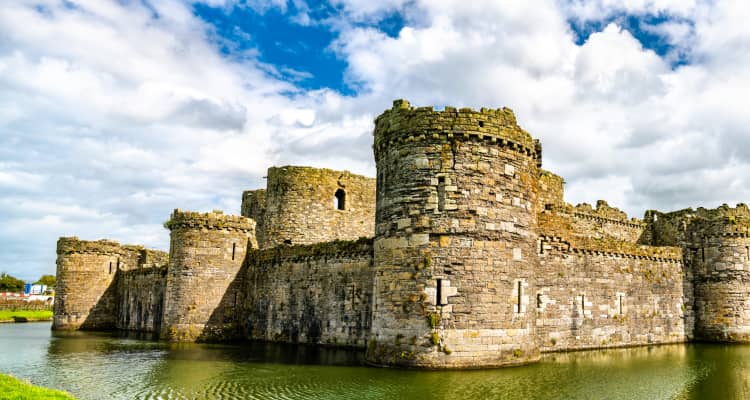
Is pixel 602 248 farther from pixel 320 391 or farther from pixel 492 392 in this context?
pixel 320 391

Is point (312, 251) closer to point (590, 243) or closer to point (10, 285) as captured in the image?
point (590, 243)

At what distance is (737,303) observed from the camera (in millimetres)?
26812

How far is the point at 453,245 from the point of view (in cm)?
1700

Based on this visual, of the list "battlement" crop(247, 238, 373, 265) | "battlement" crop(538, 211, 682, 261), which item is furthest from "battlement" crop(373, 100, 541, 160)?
"battlement" crop(247, 238, 373, 265)

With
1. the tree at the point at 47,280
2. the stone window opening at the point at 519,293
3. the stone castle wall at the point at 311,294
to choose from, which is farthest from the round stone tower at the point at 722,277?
the tree at the point at 47,280

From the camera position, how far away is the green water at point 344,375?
1362cm

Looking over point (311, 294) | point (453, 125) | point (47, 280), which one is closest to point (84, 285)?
point (311, 294)

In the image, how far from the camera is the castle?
672 inches

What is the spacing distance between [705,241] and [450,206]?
16.2 metres

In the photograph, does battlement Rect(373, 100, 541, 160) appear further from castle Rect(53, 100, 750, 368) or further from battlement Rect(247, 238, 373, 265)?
battlement Rect(247, 238, 373, 265)

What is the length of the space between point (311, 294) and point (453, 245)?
978 cm

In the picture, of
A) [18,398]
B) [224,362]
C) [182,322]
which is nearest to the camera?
[18,398]

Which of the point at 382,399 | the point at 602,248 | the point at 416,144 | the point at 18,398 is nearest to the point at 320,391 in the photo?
the point at 382,399

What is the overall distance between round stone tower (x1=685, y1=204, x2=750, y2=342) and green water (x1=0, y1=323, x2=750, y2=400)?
331 cm
